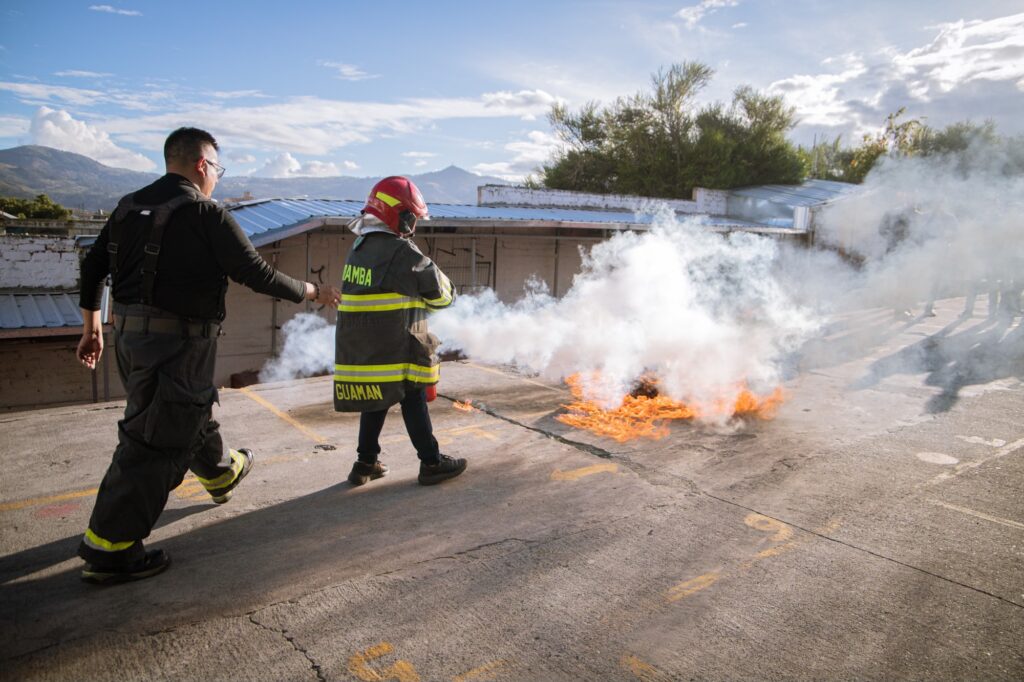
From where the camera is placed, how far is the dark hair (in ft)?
10.5

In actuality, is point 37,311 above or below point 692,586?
above

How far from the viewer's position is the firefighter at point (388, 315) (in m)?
4.03

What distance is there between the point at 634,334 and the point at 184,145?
5390mm

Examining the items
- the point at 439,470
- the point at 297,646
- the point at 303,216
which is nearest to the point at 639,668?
the point at 297,646

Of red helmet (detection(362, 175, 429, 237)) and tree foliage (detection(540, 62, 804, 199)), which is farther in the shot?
tree foliage (detection(540, 62, 804, 199))

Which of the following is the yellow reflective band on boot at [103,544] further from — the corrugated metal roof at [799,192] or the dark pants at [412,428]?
the corrugated metal roof at [799,192]

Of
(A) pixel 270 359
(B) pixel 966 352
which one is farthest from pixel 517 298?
(B) pixel 966 352

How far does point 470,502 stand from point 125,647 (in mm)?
2085

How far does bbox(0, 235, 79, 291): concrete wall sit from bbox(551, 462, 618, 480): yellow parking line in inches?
405

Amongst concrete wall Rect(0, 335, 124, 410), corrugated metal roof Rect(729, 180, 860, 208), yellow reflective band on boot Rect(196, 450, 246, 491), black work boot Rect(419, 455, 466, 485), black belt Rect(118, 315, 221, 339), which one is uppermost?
corrugated metal roof Rect(729, 180, 860, 208)

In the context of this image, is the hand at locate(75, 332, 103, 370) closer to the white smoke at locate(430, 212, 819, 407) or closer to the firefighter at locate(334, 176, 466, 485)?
the firefighter at locate(334, 176, 466, 485)

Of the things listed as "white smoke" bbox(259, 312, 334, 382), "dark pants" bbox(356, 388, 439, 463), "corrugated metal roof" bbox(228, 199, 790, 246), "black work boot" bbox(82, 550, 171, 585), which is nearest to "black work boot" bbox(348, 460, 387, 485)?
"dark pants" bbox(356, 388, 439, 463)

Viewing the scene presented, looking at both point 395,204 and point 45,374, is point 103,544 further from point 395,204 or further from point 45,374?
point 45,374

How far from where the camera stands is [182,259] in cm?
305
